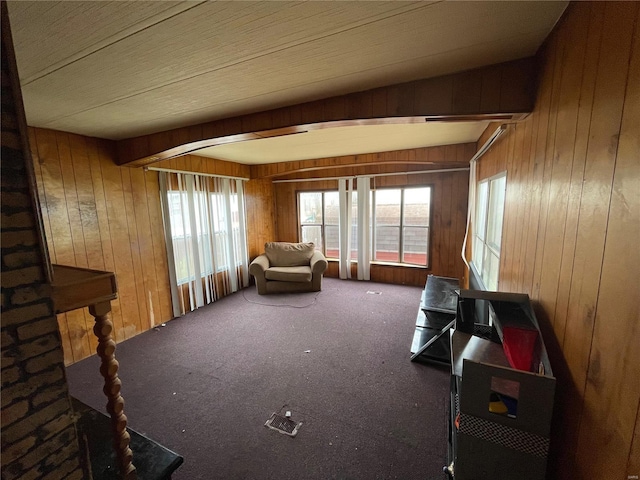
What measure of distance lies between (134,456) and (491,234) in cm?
321

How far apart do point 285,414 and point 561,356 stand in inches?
68.1

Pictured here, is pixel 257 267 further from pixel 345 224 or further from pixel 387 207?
pixel 387 207

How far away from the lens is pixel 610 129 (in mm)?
728

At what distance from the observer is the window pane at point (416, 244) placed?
4.84 metres

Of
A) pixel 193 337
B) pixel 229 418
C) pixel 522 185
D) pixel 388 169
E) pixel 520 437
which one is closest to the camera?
pixel 520 437

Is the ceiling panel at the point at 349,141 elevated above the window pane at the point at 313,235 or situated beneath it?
elevated above

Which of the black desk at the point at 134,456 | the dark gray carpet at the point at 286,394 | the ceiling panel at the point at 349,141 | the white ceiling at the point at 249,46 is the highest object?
the ceiling panel at the point at 349,141

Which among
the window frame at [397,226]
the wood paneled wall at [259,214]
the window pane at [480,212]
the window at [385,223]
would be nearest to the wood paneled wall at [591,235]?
the window pane at [480,212]

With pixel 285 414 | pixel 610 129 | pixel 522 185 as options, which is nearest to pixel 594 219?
pixel 610 129

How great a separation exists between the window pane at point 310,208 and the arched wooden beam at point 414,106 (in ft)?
11.3

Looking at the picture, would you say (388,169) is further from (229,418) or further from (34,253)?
(34,253)

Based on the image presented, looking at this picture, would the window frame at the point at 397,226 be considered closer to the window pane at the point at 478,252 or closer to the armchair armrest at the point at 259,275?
the window pane at the point at 478,252

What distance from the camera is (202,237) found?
407 centimetres

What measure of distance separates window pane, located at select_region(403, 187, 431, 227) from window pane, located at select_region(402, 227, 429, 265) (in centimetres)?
13
